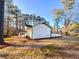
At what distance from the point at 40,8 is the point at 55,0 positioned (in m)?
8.70

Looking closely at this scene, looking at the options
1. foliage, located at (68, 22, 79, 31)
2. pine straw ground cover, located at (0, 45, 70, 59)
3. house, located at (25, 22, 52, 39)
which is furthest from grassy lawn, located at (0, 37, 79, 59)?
foliage, located at (68, 22, 79, 31)

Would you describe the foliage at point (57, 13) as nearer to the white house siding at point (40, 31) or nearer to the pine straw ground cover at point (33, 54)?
the white house siding at point (40, 31)

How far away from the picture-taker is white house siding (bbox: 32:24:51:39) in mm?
27719

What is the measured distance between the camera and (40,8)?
2000 inches

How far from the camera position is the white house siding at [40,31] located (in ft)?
90.9

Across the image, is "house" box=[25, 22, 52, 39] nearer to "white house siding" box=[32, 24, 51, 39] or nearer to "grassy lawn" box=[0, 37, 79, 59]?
"white house siding" box=[32, 24, 51, 39]

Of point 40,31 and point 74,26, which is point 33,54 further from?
point 74,26

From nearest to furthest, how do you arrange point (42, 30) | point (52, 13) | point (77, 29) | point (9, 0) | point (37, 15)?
Answer: point (42, 30)
point (9, 0)
point (77, 29)
point (52, 13)
point (37, 15)

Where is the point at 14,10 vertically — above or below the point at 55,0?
below

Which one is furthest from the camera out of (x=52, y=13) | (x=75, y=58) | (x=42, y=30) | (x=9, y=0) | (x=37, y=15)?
(x=37, y=15)

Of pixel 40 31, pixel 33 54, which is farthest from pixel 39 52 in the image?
pixel 40 31

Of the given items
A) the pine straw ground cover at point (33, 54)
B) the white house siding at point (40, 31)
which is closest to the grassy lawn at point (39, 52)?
the pine straw ground cover at point (33, 54)

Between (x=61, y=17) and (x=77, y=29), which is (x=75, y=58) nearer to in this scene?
(x=77, y=29)

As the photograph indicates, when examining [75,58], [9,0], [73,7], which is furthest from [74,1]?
[75,58]
